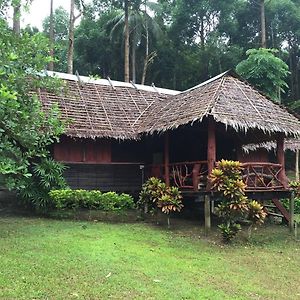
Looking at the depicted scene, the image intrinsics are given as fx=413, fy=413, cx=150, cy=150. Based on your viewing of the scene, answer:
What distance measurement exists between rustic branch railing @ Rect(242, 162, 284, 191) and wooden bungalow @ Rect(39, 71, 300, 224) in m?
0.03

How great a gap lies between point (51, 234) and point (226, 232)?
153 inches

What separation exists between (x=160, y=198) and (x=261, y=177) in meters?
2.74

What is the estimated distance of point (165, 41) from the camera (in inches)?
1120

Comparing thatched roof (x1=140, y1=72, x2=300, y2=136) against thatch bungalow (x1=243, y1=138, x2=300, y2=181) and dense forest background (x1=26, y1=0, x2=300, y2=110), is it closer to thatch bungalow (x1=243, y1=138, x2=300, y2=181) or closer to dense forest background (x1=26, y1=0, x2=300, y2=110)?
thatch bungalow (x1=243, y1=138, x2=300, y2=181)

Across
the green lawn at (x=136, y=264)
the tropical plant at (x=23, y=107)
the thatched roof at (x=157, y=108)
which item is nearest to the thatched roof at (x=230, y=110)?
the thatched roof at (x=157, y=108)

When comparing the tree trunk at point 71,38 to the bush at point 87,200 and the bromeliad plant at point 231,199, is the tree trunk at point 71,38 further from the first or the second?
the bromeliad plant at point 231,199

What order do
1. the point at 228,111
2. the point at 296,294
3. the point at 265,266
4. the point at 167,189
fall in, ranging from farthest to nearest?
Result: the point at 167,189
the point at 228,111
the point at 265,266
the point at 296,294

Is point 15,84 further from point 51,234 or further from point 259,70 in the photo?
point 259,70

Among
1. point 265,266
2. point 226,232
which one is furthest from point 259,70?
point 265,266

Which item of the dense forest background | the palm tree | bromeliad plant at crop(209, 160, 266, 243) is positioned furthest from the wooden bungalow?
the dense forest background

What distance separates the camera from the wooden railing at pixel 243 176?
34.2 ft

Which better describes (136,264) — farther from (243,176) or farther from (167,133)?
(167,133)

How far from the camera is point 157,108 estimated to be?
1387 cm

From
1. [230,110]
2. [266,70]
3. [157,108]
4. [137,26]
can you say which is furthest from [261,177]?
[137,26]
